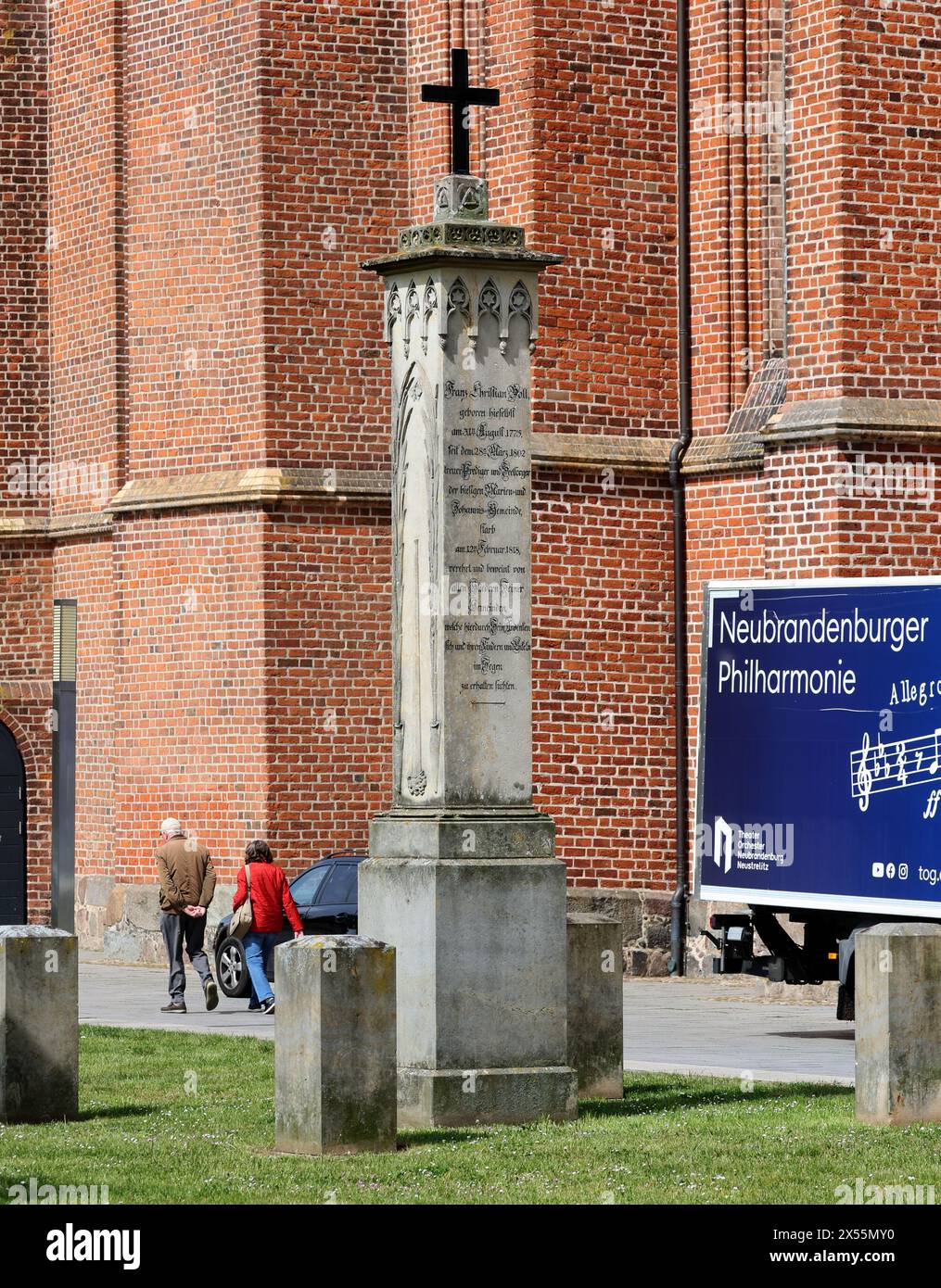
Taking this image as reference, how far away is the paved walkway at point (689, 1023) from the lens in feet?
49.8

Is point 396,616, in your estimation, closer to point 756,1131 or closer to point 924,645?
point 756,1131

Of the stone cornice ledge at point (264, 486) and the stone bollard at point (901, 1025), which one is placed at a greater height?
the stone cornice ledge at point (264, 486)

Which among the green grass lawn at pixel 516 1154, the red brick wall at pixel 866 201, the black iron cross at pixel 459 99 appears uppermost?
the red brick wall at pixel 866 201

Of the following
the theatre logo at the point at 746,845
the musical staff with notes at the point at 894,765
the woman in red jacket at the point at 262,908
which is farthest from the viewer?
the woman in red jacket at the point at 262,908

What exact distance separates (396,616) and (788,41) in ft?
34.1

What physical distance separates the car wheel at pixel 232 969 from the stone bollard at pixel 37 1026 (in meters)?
7.78

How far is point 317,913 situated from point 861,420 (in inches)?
232

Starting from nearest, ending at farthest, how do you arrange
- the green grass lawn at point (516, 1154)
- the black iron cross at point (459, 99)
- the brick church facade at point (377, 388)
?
the green grass lawn at point (516, 1154)
the black iron cross at point (459, 99)
the brick church facade at point (377, 388)

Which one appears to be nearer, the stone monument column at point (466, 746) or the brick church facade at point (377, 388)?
the stone monument column at point (466, 746)

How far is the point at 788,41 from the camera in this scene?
21000 millimetres

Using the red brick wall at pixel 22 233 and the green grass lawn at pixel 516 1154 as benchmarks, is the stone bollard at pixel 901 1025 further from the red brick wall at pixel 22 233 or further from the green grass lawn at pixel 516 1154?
the red brick wall at pixel 22 233

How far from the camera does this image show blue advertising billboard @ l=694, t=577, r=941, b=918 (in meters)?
16.3

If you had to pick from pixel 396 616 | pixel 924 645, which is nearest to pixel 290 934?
pixel 924 645

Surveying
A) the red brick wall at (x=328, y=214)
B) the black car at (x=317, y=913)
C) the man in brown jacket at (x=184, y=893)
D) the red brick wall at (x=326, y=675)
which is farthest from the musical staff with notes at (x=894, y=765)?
the red brick wall at (x=328, y=214)
